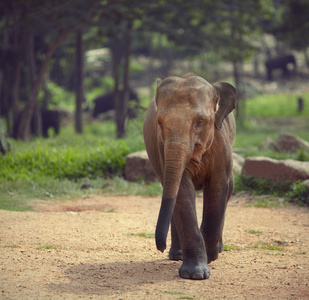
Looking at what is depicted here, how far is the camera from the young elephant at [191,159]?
4.71m

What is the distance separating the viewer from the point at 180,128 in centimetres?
474

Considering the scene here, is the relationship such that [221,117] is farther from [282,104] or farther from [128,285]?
[282,104]

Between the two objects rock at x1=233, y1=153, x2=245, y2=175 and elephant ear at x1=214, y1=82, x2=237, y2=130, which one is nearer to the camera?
elephant ear at x1=214, y1=82, x2=237, y2=130

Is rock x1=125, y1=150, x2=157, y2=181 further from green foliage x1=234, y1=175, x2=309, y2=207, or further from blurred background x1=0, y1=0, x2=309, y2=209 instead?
green foliage x1=234, y1=175, x2=309, y2=207

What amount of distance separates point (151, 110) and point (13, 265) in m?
2.11

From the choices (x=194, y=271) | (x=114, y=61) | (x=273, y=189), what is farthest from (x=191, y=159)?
(x=114, y=61)

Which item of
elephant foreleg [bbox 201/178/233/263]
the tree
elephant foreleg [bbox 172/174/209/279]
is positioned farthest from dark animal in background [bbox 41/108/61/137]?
elephant foreleg [bbox 172/174/209/279]

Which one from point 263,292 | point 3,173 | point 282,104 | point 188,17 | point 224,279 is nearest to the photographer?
point 263,292

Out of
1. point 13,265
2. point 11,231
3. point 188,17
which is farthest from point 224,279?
point 188,17

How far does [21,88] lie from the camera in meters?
24.7

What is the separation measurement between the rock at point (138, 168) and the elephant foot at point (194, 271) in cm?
558

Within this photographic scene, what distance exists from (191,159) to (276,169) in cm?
465

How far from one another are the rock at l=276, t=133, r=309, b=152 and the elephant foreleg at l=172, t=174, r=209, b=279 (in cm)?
789

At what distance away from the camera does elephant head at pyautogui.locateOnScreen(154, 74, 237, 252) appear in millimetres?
4644
